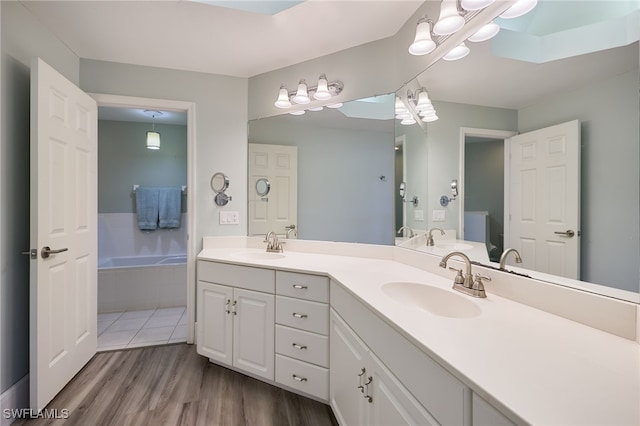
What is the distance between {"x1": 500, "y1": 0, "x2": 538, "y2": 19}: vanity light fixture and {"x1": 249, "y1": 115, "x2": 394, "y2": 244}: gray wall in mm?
914

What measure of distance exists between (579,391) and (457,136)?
115cm

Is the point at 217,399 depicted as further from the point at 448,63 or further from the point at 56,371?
the point at 448,63

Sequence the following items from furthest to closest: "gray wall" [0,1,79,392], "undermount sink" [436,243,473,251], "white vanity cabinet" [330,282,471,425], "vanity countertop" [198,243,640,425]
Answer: "gray wall" [0,1,79,392]
"undermount sink" [436,243,473,251]
"white vanity cabinet" [330,282,471,425]
"vanity countertop" [198,243,640,425]

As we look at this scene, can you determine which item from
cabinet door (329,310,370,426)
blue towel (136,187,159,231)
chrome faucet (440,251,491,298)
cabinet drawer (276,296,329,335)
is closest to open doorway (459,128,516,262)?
chrome faucet (440,251,491,298)

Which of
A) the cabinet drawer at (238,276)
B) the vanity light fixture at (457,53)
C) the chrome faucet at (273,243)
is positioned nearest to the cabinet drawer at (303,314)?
the cabinet drawer at (238,276)

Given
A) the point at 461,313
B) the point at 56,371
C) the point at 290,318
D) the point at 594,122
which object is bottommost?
the point at 56,371

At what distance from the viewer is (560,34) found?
3.11 feet

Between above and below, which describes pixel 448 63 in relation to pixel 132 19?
below

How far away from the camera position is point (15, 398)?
1559 mm

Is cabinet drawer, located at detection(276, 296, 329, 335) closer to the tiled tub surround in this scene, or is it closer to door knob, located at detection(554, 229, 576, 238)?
door knob, located at detection(554, 229, 576, 238)

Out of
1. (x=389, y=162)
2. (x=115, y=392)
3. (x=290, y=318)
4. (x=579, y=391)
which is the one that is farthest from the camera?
(x=389, y=162)

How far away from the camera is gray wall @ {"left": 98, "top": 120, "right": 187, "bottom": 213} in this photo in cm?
394

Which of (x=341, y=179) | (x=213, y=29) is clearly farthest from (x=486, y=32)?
(x=213, y=29)

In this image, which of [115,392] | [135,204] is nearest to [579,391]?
Answer: [115,392]
